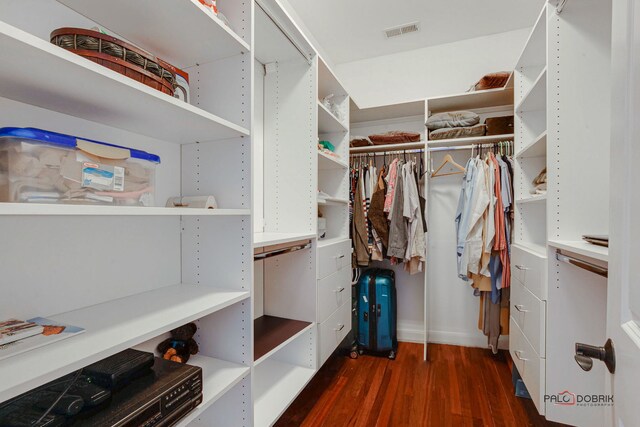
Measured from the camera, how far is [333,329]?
193 cm

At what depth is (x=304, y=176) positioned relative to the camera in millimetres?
1689

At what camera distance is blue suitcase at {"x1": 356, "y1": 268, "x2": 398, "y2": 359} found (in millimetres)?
2455

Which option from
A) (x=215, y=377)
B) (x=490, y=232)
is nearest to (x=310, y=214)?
(x=215, y=377)

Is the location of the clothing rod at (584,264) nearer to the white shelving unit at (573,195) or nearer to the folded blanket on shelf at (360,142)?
the white shelving unit at (573,195)

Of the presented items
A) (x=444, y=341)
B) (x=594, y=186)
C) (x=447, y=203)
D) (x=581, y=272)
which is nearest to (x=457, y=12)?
(x=447, y=203)

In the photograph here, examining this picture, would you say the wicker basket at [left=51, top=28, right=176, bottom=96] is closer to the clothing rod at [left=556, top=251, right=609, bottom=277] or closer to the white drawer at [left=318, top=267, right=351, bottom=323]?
the white drawer at [left=318, top=267, right=351, bottom=323]

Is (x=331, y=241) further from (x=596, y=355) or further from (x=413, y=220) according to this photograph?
(x=596, y=355)

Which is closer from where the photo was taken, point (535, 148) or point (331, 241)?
point (535, 148)

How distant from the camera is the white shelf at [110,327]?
55 cm

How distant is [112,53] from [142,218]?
1.84 ft

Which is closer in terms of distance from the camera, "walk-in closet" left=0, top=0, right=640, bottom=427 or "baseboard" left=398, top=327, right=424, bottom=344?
"walk-in closet" left=0, top=0, right=640, bottom=427

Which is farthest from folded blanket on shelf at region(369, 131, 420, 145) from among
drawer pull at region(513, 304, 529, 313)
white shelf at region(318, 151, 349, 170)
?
drawer pull at region(513, 304, 529, 313)

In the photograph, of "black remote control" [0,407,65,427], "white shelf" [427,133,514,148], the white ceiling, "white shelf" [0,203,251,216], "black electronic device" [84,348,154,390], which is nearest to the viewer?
"white shelf" [0,203,251,216]

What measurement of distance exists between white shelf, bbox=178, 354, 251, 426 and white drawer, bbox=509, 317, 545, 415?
4.43ft
